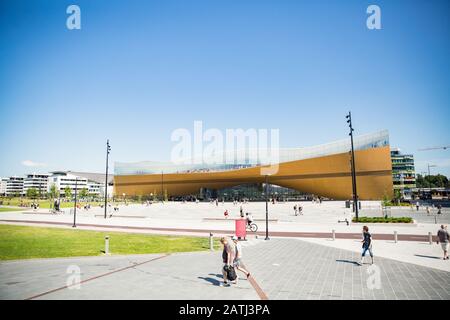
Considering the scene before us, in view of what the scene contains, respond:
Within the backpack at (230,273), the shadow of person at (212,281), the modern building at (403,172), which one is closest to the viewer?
the backpack at (230,273)

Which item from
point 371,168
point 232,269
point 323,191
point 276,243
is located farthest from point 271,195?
point 232,269

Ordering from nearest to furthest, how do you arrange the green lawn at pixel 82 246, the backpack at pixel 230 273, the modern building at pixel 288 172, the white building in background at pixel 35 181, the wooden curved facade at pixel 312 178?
the backpack at pixel 230 273 → the green lawn at pixel 82 246 → the wooden curved facade at pixel 312 178 → the modern building at pixel 288 172 → the white building in background at pixel 35 181

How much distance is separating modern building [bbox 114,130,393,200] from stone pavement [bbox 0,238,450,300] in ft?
87.0

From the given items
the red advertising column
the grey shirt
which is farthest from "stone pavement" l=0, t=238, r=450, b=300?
the red advertising column

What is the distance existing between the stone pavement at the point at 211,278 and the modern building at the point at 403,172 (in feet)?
328

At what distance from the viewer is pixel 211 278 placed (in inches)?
340

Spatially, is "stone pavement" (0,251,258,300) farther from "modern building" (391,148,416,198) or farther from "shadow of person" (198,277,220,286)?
"modern building" (391,148,416,198)

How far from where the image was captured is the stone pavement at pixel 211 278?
712 cm

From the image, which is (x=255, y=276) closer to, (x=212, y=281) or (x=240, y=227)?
(x=212, y=281)

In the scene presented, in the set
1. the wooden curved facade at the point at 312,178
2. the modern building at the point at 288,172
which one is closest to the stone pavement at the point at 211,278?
the modern building at the point at 288,172

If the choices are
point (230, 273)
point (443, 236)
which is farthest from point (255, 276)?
point (443, 236)

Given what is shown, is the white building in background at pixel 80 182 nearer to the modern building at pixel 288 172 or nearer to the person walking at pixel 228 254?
the modern building at pixel 288 172
